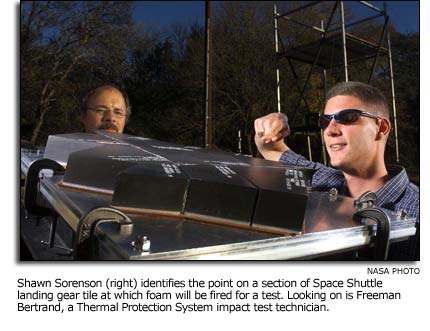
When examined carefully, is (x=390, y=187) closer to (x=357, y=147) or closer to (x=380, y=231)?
(x=357, y=147)

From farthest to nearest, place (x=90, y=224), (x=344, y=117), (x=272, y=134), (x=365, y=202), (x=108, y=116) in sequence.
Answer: (x=108, y=116) < (x=272, y=134) < (x=344, y=117) < (x=365, y=202) < (x=90, y=224)

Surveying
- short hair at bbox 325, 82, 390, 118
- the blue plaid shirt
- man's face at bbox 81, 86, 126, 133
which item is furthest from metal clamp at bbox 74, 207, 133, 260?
man's face at bbox 81, 86, 126, 133

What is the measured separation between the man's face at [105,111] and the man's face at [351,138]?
0.72m

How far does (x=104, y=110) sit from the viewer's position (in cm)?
121

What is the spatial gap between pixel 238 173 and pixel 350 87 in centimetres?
65

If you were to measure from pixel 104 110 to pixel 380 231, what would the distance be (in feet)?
3.38

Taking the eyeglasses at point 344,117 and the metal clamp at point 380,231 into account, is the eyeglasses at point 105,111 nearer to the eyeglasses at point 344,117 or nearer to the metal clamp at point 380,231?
the eyeglasses at point 344,117

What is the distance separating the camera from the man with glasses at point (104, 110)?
118cm

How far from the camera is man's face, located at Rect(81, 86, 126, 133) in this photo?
3.88 ft

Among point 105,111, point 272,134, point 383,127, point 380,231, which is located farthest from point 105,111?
point 380,231

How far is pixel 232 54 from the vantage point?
1.43 metres

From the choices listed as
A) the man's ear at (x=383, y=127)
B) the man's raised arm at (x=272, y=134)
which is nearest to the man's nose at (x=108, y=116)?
the man's raised arm at (x=272, y=134)

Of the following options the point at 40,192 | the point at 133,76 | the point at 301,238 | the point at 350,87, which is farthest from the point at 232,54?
the point at 301,238

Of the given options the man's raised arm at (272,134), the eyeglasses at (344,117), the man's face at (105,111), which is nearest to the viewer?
the eyeglasses at (344,117)
